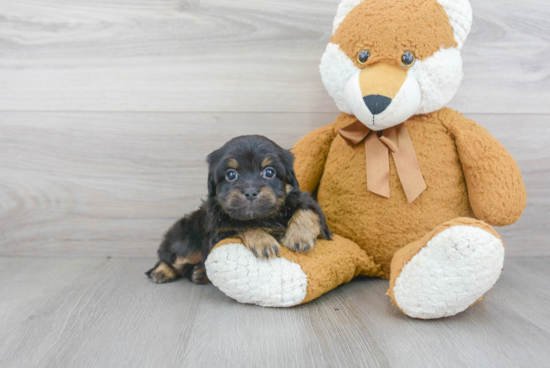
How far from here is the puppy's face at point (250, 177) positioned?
1396 mm

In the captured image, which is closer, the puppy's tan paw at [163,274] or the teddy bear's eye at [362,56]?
the teddy bear's eye at [362,56]

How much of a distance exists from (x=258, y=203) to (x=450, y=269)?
61 centimetres

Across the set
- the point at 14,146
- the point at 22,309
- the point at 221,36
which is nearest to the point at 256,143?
the point at 221,36

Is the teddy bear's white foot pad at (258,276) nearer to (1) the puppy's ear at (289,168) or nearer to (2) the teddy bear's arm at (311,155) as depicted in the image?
(1) the puppy's ear at (289,168)

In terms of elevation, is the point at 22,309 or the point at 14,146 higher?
the point at 14,146

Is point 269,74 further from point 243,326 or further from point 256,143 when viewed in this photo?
point 243,326

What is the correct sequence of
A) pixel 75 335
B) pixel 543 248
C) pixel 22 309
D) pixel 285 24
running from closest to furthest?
pixel 75 335, pixel 22 309, pixel 285 24, pixel 543 248

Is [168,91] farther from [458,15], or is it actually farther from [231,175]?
[458,15]

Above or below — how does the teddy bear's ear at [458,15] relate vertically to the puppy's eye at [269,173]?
above

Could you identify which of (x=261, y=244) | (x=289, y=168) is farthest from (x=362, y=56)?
(x=261, y=244)

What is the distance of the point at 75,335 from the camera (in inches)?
49.8

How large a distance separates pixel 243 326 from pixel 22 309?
0.81 meters

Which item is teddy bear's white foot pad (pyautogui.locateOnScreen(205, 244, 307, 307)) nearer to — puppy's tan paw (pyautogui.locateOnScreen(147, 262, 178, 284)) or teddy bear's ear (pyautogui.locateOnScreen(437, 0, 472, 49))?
puppy's tan paw (pyautogui.locateOnScreen(147, 262, 178, 284))

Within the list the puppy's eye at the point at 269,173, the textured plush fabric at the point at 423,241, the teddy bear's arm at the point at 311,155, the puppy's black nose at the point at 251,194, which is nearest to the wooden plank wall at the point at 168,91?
the teddy bear's arm at the point at 311,155
